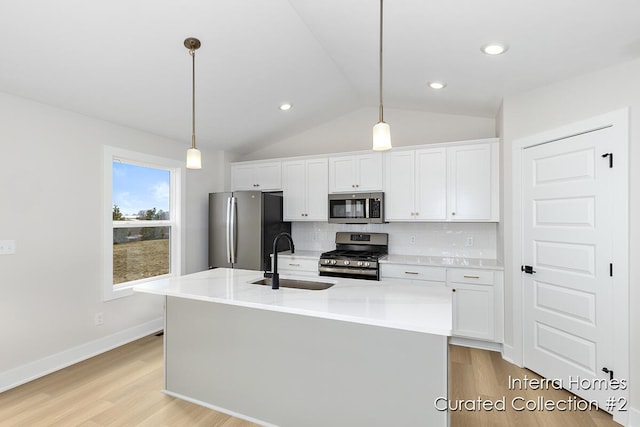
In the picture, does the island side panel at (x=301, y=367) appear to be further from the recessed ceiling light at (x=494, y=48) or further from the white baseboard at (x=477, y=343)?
the recessed ceiling light at (x=494, y=48)

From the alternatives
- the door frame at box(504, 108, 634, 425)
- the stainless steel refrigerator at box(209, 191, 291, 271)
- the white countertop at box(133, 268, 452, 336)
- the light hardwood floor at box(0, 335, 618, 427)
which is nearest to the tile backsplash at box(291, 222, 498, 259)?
the stainless steel refrigerator at box(209, 191, 291, 271)

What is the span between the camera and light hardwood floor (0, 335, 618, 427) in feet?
7.68

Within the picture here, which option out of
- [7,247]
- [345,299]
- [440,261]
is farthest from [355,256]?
[7,247]

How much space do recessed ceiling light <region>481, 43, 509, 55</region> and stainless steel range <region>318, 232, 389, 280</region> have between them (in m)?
2.31

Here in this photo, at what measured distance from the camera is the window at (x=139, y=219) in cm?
355

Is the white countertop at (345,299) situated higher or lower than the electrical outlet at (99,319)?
higher

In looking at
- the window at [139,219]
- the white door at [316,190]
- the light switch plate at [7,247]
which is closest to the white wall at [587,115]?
the white door at [316,190]

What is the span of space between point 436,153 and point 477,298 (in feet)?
5.38

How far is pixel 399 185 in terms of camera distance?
406cm

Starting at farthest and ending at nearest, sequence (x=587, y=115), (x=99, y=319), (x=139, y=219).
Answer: (x=139, y=219), (x=99, y=319), (x=587, y=115)

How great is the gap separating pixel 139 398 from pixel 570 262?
357cm

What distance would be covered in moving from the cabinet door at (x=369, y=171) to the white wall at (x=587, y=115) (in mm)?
1361

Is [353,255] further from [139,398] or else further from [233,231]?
[139,398]

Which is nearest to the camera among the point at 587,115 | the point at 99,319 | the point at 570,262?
the point at 587,115
